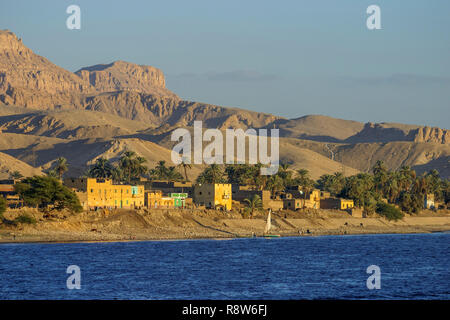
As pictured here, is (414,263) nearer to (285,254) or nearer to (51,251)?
(285,254)

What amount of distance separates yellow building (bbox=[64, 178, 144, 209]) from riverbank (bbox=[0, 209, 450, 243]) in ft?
21.0

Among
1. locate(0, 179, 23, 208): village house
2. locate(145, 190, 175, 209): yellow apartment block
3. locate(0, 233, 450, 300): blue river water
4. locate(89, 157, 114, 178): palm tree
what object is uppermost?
locate(89, 157, 114, 178): palm tree

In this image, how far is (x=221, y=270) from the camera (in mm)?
91250

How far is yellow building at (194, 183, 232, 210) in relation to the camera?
577 ft

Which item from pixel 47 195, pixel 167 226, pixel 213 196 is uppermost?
pixel 47 195

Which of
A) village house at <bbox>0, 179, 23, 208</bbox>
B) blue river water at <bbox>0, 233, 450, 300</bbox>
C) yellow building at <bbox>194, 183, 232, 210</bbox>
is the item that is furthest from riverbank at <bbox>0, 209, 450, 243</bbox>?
village house at <bbox>0, 179, 23, 208</bbox>

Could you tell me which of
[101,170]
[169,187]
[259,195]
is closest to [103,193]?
[169,187]

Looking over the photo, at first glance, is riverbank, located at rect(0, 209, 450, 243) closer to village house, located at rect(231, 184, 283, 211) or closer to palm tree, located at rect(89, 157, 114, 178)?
village house, located at rect(231, 184, 283, 211)

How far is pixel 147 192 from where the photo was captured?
173 m

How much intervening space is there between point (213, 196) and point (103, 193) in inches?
1202

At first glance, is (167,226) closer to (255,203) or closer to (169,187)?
(255,203)

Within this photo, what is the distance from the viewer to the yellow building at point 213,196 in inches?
6924
